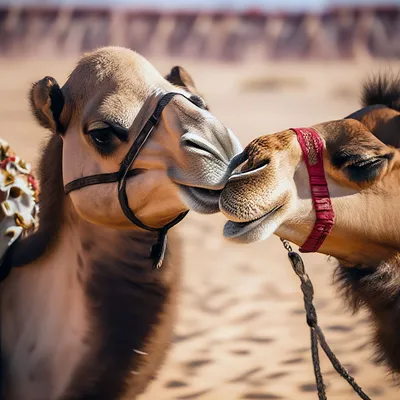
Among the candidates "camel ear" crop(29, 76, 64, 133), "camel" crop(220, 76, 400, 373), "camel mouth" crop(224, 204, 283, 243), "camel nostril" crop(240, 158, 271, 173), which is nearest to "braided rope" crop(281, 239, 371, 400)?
"camel" crop(220, 76, 400, 373)

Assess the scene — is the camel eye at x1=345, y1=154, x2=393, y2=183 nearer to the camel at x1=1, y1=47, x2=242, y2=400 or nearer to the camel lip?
the camel lip

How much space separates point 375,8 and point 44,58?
10458 millimetres

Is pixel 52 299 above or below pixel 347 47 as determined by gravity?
below

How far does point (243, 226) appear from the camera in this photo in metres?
2.46

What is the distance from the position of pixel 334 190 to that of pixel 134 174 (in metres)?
0.75

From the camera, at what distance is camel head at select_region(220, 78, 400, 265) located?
2.45 m

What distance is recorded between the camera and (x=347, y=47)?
77.9ft

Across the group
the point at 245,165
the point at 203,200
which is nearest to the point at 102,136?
the point at 203,200

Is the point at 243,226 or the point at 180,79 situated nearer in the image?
the point at 243,226

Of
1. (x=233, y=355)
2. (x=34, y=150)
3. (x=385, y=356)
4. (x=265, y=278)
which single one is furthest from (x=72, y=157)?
(x=34, y=150)

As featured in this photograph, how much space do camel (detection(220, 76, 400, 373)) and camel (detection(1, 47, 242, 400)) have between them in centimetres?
27

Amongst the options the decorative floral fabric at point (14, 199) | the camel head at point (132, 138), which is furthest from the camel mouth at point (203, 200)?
the decorative floral fabric at point (14, 199)

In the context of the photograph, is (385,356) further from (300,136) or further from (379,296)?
(300,136)

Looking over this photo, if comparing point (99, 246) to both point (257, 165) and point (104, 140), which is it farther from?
point (257, 165)
